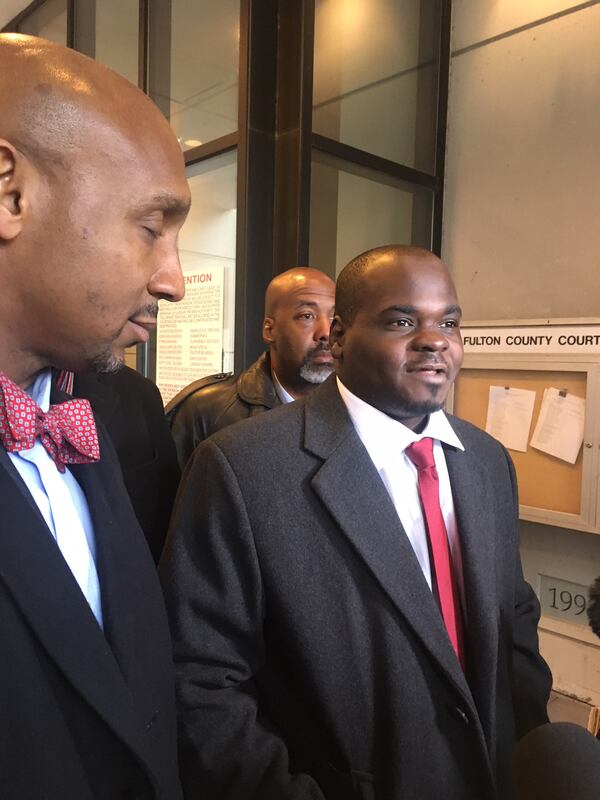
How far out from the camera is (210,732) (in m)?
1.04

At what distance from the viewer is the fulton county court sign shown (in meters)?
2.77

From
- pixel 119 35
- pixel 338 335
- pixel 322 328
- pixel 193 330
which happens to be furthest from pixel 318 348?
pixel 119 35

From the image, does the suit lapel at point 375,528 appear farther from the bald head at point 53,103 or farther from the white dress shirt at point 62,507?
the bald head at point 53,103

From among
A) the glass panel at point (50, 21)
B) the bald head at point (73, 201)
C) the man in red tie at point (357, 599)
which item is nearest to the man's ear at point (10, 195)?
the bald head at point (73, 201)

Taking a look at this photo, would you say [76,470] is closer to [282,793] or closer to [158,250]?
[158,250]

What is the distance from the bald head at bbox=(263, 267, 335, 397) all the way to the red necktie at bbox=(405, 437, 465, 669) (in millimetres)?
1135

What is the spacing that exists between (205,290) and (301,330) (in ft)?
5.16

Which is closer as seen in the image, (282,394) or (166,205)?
(166,205)

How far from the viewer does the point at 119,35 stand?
4418mm

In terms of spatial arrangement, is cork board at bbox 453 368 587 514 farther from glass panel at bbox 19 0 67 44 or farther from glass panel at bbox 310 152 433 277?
glass panel at bbox 19 0 67 44

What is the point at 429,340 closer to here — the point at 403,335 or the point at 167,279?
the point at 403,335

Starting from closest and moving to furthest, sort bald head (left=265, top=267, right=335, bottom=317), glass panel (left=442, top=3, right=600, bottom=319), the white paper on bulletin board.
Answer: bald head (left=265, top=267, right=335, bottom=317) → glass panel (left=442, top=3, right=600, bottom=319) → the white paper on bulletin board

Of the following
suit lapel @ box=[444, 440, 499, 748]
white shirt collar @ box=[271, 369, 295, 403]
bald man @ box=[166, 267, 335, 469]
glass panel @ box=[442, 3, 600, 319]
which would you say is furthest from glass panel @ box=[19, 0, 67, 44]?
suit lapel @ box=[444, 440, 499, 748]

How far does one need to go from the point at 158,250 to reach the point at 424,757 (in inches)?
39.3
